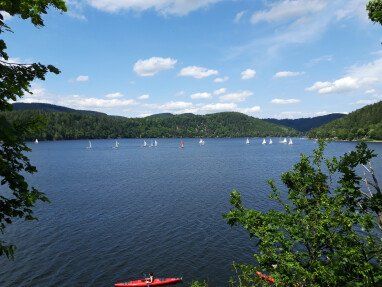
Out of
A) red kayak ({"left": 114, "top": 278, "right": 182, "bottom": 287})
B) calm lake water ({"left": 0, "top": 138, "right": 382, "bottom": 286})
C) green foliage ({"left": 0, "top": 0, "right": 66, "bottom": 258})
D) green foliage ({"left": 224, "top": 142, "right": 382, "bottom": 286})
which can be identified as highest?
green foliage ({"left": 0, "top": 0, "right": 66, "bottom": 258})

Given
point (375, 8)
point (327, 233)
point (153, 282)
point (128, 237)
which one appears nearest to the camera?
point (375, 8)

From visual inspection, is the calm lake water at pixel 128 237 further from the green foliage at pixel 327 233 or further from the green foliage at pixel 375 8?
the green foliage at pixel 375 8

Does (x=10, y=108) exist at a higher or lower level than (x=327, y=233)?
higher

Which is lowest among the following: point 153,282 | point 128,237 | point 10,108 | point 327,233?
point 153,282

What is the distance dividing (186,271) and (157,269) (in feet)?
11.8

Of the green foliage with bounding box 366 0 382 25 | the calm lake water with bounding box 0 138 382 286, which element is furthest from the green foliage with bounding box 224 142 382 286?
the calm lake water with bounding box 0 138 382 286

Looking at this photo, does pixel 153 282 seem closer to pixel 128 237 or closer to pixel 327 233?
pixel 128 237

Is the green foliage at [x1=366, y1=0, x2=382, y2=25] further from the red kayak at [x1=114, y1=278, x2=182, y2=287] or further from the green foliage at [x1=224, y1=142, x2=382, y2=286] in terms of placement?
the red kayak at [x1=114, y1=278, x2=182, y2=287]

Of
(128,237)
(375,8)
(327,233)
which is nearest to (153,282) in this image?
(128,237)

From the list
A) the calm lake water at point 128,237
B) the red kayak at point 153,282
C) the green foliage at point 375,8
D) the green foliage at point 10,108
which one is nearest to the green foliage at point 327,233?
the green foliage at point 375,8

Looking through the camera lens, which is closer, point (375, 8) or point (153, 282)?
point (375, 8)

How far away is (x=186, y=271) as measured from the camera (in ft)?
131

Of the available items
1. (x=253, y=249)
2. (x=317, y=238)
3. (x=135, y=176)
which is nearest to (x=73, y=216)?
(x=253, y=249)

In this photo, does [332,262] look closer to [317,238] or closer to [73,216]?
[317,238]
